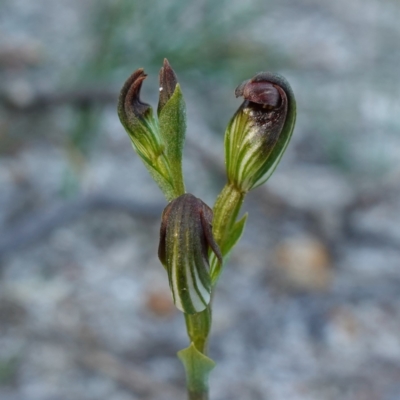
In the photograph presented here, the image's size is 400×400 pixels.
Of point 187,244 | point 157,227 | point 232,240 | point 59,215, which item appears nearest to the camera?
point 187,244

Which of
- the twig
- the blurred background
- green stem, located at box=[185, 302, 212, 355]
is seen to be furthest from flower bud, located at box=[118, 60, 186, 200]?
the twig

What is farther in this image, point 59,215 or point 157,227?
point 157,227

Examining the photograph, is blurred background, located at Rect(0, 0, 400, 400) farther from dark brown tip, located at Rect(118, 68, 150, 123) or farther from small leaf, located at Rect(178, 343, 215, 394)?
dark brown tip, located at Rect(118, 68, 150, 123)

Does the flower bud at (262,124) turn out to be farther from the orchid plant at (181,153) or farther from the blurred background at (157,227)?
the blurred background at (157,227)

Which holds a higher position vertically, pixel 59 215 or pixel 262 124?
pixel 59 215

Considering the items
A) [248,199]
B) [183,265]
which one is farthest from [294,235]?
[183,265]

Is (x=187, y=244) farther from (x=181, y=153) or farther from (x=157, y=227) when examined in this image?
(x=157, y=227)

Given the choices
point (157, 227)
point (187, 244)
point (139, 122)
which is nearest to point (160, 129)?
point (139, 122)

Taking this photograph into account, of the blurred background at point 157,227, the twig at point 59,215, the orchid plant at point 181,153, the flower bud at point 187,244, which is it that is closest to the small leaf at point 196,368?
the orchid plant at point 181,153

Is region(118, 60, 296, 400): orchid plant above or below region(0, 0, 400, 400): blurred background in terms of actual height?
below
